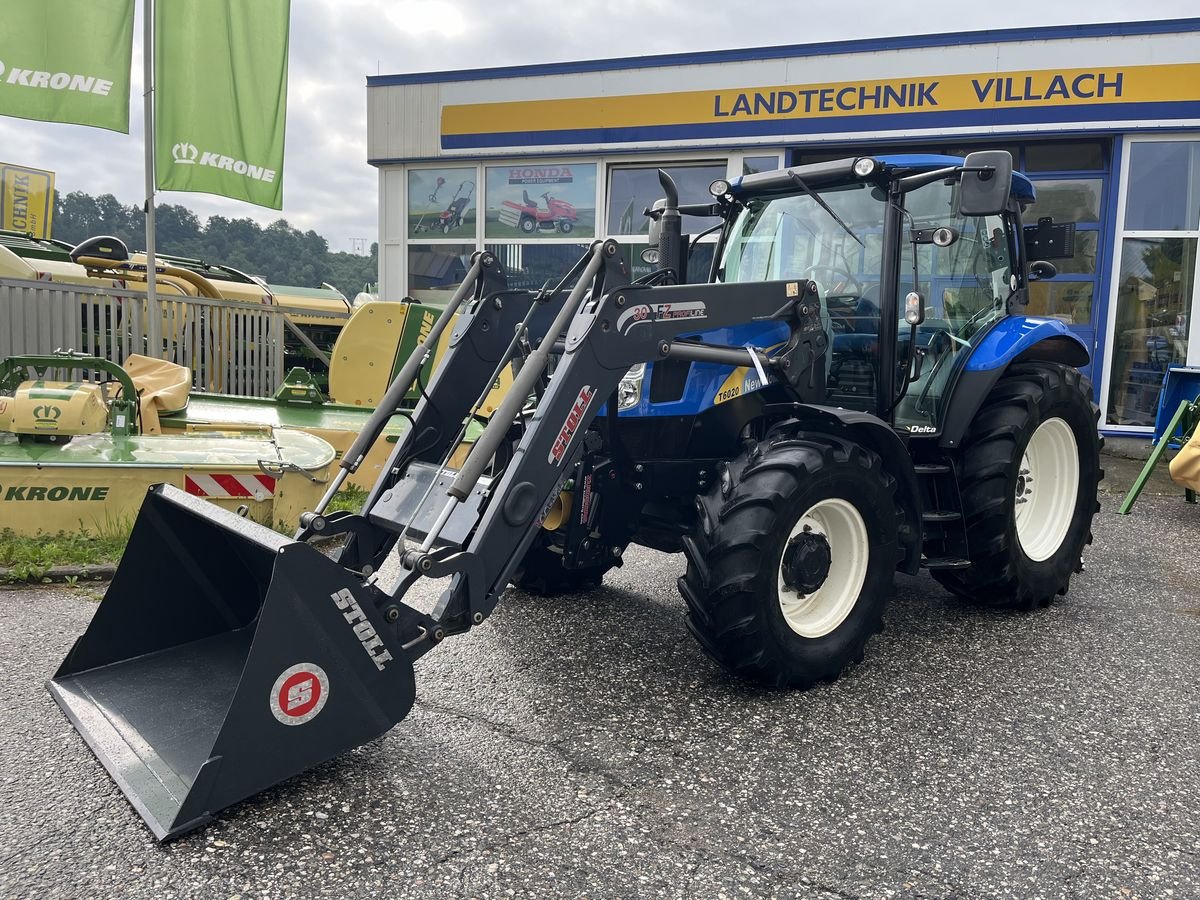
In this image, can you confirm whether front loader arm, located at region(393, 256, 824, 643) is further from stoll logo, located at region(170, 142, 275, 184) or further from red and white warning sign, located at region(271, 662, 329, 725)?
stoll logo, located at region(170, 142, 275, 184)

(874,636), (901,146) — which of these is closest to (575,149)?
(901,146)

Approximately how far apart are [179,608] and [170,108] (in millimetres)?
6995

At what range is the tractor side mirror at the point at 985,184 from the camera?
12.1ft

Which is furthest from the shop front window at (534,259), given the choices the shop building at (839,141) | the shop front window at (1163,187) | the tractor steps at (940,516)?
the tractor steps at (940,516)

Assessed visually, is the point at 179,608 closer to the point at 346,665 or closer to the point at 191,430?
the point at 346,665

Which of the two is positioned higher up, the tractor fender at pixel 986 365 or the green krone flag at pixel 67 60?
the green krone flag at pixel 67 60

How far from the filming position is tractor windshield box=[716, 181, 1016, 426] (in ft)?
14.0

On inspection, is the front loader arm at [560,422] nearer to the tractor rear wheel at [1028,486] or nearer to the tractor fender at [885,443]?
the tractor fender at [885,443]

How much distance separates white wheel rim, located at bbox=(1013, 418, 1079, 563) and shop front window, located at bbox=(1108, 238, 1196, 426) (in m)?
6.37

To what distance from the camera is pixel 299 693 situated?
8.46 ft

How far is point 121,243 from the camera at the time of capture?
10.4 m

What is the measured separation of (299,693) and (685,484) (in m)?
2.11

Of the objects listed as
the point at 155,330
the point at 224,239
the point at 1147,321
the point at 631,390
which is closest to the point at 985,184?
the point at 631,390

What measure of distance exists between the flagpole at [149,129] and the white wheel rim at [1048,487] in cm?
740
